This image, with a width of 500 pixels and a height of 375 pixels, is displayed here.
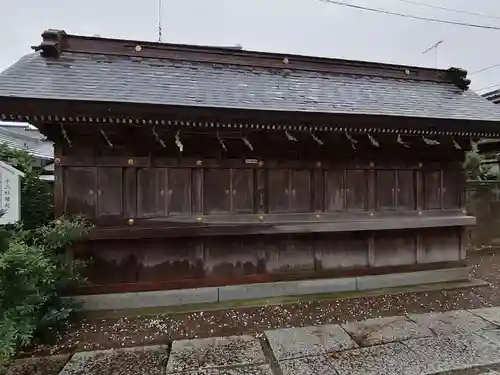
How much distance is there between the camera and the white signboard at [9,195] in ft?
13.1

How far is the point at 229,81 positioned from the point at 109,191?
2.50 meters

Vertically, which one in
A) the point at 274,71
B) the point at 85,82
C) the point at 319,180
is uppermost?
the point at 274,71

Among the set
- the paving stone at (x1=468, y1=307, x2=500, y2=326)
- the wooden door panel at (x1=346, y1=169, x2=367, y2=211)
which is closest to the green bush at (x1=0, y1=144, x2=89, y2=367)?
the wooden door panel at (x1=346, y1=169, x2=367, y2=211)

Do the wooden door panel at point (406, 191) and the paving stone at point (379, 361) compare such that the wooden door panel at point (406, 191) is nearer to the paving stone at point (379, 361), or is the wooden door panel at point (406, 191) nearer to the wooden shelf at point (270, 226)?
the wooden shelf at point (270, 226)

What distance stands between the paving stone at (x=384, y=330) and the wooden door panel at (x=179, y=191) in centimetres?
270

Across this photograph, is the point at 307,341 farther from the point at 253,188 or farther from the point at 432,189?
the point at 432,189

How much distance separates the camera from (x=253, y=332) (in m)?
3.90

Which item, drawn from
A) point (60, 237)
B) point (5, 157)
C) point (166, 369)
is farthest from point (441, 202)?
point (5, 157)

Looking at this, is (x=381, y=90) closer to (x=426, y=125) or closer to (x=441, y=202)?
(x=426, y=125)

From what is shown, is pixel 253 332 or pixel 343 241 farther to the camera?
pixel 343 241

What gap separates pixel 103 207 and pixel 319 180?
3.27m

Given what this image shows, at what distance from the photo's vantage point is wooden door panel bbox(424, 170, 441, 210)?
5.57 meters

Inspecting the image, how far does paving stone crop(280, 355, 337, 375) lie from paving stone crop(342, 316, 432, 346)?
622mm

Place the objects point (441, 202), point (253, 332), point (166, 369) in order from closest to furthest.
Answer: point (166, 369)
point (253, 332)
point (441, 202)
